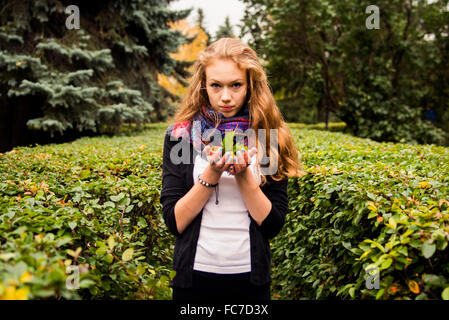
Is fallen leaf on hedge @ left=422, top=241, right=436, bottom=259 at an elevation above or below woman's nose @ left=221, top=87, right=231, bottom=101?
below

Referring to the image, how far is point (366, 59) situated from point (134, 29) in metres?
9.78

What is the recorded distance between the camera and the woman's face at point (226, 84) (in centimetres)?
167

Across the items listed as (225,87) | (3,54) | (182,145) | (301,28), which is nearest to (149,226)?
(182,145)

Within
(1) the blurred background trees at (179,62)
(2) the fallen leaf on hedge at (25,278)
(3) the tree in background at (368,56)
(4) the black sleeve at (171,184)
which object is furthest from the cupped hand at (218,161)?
(3) the tree in background at (368,56)

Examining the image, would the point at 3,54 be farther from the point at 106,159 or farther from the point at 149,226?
the point at 149,226

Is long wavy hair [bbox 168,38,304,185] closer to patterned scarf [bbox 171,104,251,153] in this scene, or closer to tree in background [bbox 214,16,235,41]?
patterned scarf [bbox 171,104,251,153]

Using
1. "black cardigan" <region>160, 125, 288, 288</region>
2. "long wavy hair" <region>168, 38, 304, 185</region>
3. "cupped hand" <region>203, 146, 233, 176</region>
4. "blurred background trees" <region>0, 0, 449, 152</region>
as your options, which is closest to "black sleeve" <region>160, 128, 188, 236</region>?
"black cardigan" <region>160, 125, 288, 288</region>

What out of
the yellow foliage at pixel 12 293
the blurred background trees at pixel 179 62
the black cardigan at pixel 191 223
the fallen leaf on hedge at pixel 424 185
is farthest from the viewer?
the blurred background trees at pixel 179 62

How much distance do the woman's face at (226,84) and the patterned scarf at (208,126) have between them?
6cm

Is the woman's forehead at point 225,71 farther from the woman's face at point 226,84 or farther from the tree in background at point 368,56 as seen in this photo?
the tree in background at point 368,56

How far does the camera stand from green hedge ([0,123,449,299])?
1.31 metres

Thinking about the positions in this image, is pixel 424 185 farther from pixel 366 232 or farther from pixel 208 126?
pixel 208 126

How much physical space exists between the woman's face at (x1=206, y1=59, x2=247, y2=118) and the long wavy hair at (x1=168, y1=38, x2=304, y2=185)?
34 millimetres

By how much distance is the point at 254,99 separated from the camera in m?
1.77
